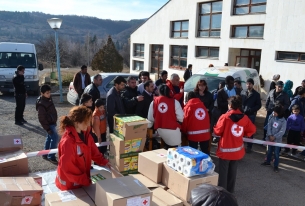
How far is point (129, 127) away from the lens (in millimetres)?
4602

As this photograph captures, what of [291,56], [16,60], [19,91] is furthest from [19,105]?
[291,56]

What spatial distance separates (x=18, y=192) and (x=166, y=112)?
9.22 ft

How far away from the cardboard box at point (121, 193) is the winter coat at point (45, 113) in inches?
124

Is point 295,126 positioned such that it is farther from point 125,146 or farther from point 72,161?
point 72,161

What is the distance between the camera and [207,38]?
1731 centimetres

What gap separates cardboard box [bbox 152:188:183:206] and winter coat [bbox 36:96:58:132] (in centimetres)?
320

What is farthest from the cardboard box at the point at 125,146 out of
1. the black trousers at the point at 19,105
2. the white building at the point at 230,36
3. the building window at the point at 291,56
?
the building window at the point at 291,56

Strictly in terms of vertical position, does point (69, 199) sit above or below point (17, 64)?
below

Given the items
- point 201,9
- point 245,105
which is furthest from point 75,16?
point 245,105

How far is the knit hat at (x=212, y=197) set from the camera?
1.52m

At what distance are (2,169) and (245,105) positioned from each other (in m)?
5.68

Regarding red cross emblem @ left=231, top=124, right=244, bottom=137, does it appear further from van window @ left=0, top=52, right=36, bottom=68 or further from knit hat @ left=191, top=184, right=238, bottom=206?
van window @ left=0, top=52, right=36, bottom=68

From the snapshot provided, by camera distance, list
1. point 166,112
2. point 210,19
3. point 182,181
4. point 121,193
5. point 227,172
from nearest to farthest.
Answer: point 121,193 < point 182,181 < point 227,172 < point 166,112 < point 210,19

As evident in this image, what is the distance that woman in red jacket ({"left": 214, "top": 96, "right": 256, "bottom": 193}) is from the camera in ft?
14.5
